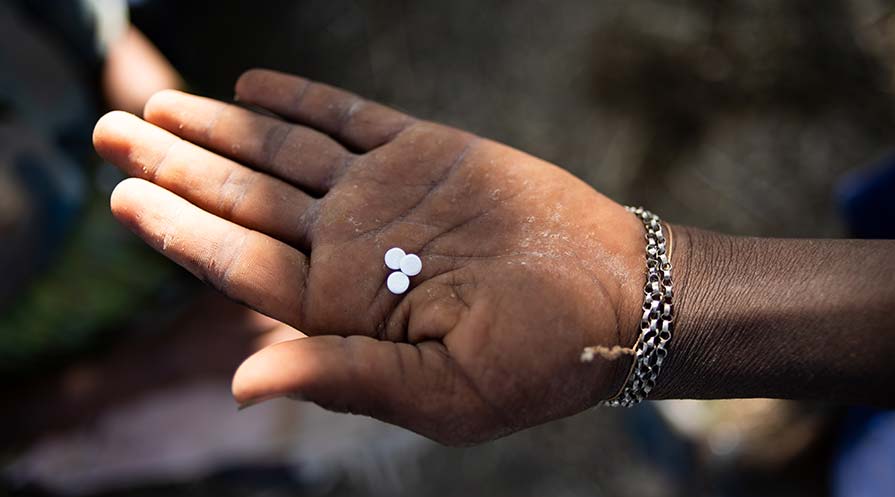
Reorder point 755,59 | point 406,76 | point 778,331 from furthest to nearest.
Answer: point 406,76 < point 755,59 < point 778,331

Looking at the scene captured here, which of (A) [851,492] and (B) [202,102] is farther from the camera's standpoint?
(A) [851,492]

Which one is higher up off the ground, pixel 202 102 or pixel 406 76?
pixel 406 76

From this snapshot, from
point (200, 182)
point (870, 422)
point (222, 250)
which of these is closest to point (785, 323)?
point (870, 422)

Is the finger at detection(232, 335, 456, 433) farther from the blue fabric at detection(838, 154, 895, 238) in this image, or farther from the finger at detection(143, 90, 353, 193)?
the blue fabric at detection(838, 154, 895, 238)

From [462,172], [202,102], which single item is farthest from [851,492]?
[202,102]

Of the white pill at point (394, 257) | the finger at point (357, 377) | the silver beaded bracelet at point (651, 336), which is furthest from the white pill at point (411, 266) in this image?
the silver beaded bracelet at point (651, 336)

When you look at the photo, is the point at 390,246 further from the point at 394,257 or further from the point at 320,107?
the point at 320,107

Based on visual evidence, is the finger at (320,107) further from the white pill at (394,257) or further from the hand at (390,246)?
the white pill at (394,257)

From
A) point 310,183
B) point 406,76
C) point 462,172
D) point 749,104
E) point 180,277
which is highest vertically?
point 749,104

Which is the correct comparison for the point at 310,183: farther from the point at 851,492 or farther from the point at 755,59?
the point at 755,59
